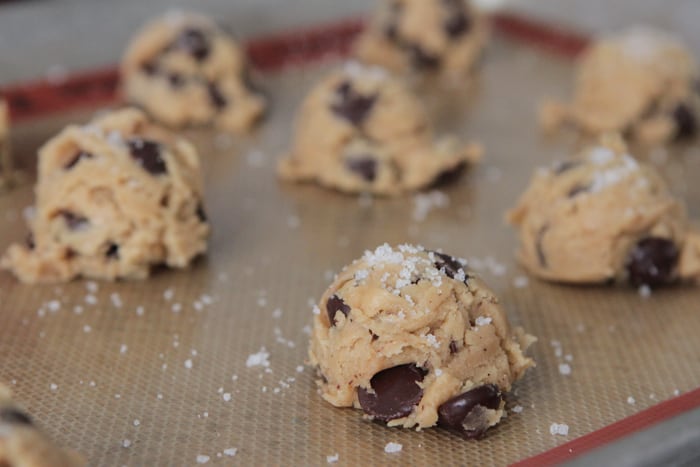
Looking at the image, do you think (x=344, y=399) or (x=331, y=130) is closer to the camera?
(x=344, y=399)

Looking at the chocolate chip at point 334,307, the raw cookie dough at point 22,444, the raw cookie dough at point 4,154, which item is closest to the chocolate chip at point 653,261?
the chocolate chip at point 334,307

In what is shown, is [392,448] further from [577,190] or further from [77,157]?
[77,157]

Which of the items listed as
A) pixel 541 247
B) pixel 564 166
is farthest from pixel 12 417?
pixel 564 166

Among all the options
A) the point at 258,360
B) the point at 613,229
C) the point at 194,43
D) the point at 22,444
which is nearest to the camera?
the point at 22,444

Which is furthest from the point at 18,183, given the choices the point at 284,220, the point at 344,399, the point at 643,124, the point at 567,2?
the point at 567,2

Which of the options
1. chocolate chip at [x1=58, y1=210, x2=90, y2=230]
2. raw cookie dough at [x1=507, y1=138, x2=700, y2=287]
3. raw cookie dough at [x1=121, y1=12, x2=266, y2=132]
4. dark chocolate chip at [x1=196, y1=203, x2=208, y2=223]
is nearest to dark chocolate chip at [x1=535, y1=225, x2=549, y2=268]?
raw cookie dough at [x1=507, y1=138, x2=700, y2=287]

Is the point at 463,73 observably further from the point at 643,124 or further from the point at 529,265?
the point at 529,265

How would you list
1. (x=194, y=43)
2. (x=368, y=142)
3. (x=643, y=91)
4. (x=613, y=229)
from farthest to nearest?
1. (x=194, y=43)
2. (x=643, y=91)
3. (x=368, y=142)
4. (x=613, y=229)

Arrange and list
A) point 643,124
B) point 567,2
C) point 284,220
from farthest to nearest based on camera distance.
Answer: point 567,2 → point 643,124 → point 284,220

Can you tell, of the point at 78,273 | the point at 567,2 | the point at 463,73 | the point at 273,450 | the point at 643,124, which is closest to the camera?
the point at 273,450
